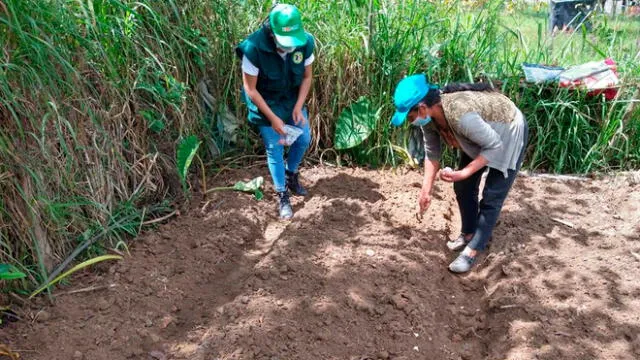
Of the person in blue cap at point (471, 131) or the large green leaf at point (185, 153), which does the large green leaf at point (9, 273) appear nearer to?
the large green leaf at point (185, 153)

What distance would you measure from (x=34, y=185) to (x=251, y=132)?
1744 millimetres

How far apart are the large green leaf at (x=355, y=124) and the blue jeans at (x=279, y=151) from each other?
0.53m

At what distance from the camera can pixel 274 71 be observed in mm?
3107

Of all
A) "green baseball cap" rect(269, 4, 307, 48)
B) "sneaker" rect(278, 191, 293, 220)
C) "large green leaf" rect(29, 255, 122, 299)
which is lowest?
"sneaker" rect(278, 191, 293, 220)

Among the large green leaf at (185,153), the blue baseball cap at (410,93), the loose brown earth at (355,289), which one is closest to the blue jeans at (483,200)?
the loose brown earth at (355,289)

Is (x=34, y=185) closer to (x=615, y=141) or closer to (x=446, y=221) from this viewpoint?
(x=446, y=221)

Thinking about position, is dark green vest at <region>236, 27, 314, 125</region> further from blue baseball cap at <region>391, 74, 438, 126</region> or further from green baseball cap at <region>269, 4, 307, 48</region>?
blue baseball cap at <region>391, 74, 438, 126</region>

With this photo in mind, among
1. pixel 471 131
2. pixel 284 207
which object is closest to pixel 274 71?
pixel 284 207

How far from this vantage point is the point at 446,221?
3521mm

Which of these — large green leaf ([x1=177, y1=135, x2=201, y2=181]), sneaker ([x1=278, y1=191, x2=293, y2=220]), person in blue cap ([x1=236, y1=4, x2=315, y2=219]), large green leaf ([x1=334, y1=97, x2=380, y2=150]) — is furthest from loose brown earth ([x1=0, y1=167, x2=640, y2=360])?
large green leaf ([x1=334, y1=97, x2=380, y2=150])

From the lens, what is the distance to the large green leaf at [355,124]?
3955mm

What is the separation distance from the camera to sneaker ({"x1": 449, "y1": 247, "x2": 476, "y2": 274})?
308cm

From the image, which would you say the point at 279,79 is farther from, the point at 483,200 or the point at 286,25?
the point at 483,200

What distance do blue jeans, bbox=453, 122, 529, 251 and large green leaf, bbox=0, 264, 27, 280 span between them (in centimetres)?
227
